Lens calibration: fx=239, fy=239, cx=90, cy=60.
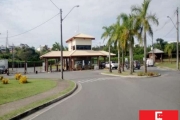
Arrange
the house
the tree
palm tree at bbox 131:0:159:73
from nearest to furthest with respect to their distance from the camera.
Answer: palm tree at bbox 131:0:159:73 < the house < the tree

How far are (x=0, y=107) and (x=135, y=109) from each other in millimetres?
6166

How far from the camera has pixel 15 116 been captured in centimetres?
909

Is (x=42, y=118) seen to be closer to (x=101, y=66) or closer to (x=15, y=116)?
(x=15, y=116)

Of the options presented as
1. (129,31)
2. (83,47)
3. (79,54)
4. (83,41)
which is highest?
(83,41)

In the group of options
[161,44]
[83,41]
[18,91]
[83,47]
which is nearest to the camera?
[18,91]

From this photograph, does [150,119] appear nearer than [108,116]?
Yes

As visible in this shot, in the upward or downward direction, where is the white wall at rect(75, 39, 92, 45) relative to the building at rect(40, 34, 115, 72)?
upward

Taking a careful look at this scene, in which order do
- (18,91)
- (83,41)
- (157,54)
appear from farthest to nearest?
(157,54), (83,41), (18,91)

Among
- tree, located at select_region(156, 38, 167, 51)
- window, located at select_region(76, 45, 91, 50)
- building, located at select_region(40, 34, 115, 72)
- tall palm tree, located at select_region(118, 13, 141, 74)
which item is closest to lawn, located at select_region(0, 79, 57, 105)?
tall palm tree, located at select_region(118, 13, 141, 74)

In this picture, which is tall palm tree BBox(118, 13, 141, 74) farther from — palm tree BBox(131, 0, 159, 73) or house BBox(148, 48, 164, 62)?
house BBox(148, 48, 164, 62)

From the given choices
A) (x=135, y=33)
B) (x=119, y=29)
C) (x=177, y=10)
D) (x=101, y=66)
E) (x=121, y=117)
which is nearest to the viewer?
(x=121, y=117)

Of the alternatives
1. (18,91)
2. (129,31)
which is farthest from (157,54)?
(18,91)

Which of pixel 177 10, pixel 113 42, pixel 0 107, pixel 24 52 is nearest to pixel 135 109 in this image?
pixel 0 107

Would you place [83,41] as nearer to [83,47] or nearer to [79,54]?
[83,47]
